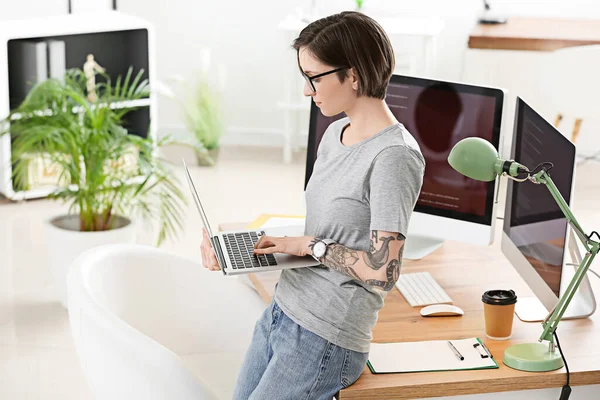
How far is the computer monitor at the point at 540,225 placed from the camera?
1.99 m

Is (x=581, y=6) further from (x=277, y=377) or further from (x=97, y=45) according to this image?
(x=277, y=377)

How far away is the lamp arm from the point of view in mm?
1782

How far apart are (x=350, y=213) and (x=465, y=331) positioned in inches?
19.4

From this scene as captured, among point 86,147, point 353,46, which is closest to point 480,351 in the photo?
point 353,46

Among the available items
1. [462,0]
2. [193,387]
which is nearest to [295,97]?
[462,0]

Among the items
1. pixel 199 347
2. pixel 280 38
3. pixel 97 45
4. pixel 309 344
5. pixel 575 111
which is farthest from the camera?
pixel 280 38

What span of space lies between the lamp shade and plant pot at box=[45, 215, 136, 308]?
208 cm

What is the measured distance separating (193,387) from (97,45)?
374 centimetres

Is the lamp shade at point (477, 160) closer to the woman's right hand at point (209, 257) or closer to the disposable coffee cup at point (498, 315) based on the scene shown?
the disposable coffee cup at point (498, 315)

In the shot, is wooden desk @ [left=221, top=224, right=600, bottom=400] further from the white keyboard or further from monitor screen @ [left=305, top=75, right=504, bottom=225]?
monitor screen @ [left=305, top=75, right=504, bottom=225]

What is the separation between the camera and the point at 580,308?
210 centimetres

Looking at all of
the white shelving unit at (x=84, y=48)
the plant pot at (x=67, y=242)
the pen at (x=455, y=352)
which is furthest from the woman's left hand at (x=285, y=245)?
the white shelving unit at (x=84, y=48)

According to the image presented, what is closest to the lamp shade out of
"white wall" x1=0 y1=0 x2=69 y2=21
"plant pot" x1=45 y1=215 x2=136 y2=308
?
"plant pot" x1=45 y1=215 x2=136 y2=308

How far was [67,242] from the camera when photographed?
362 cm
